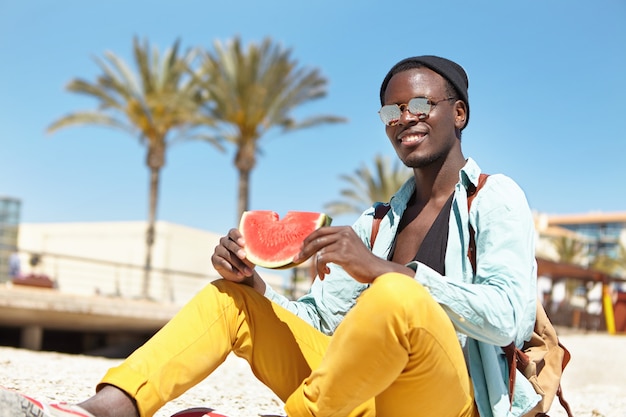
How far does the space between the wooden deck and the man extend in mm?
11024

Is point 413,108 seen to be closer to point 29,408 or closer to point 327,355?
point 327,355

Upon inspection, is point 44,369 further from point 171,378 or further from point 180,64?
point 180,64

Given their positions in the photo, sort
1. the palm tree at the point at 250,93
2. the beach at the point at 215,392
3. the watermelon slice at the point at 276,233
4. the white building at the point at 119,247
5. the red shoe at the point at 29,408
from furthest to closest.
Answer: the white building at the point at 119,247
the palm tree at the point at 250,93
the beach at the point at 215,392
the watermelon slice at the point at 276,233
the red shoe at the point at 29,408

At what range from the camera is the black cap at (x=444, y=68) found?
2.67 metres

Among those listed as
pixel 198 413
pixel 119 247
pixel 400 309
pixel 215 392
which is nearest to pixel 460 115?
pixel 400 309

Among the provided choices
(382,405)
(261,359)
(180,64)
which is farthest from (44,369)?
(180,64)

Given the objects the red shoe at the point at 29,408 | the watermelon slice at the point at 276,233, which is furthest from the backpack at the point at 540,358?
the red shoe at the point at 29,408

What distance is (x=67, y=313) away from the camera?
44.5ft

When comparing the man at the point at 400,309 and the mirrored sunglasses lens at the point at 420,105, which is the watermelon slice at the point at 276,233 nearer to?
the man at the point at 400,309

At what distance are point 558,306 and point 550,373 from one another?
74.0ft

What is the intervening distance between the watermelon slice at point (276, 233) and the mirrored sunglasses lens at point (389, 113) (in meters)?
0.48

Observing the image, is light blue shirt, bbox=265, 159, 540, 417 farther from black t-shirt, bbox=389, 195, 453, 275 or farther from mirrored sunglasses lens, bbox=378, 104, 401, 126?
mirrored sunglasses lens, bbox=378, 104, 401, 126

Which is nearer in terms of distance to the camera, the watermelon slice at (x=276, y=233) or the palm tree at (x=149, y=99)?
the watermelon slice at (x=276, y=233)

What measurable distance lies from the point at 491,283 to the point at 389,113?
88cm
